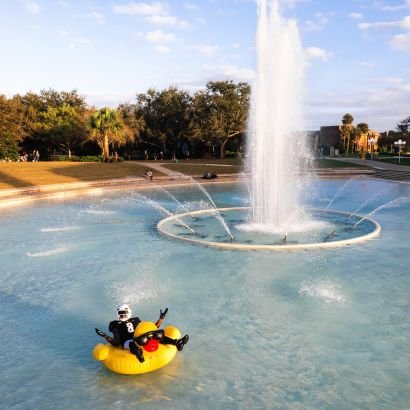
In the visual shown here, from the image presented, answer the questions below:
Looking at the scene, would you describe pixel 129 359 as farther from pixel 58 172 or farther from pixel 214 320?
pixel 58 172

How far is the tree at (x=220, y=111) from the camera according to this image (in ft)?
214

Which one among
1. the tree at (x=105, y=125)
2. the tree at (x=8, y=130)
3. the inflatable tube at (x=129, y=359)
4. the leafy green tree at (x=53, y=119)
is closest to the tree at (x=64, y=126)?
the leafy green tree at (x=53, y=119)

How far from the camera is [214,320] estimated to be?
9703 millimetres

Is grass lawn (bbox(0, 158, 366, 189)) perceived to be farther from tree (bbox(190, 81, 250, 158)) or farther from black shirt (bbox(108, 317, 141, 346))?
black shirt (bbox(108, 317, 141, 346))

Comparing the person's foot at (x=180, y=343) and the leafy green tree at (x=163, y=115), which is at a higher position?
the leafy green tree at (x=163, y=115)

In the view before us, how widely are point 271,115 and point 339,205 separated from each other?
1051 cm

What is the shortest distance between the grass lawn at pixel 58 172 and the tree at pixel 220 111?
1762 cm

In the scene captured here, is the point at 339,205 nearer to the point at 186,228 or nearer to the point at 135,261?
the point at 186,228

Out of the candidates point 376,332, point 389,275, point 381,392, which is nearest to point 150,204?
point 389,275

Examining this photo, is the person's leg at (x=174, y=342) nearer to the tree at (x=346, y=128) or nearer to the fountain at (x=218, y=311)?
the fountain at (x=218, y=311)

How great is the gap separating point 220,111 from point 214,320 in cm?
5875

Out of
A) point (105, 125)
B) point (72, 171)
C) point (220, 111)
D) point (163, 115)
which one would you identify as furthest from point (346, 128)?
point (72, 171)

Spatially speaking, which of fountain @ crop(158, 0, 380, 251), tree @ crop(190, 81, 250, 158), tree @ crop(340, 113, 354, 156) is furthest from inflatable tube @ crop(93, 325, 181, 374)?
tree @ crop(340, 113, 354, 156)

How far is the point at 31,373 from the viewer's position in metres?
7.68
